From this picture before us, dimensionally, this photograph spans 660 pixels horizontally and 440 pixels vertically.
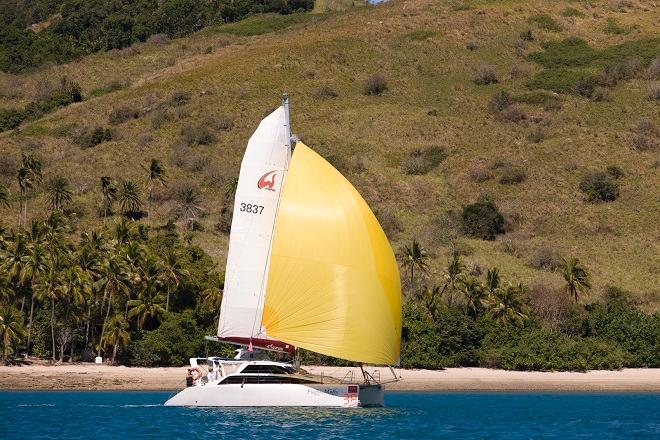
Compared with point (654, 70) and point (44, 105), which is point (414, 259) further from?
point (44, 105)

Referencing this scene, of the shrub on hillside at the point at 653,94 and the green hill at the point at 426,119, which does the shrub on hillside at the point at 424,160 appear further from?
the shrub on hillside at the point at 653,94

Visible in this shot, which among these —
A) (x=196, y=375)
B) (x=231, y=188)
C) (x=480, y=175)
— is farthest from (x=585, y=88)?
(x=196, y=375)

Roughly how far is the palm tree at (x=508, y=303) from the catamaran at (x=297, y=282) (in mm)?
34404

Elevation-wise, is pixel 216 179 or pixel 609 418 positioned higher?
pixel 216 179

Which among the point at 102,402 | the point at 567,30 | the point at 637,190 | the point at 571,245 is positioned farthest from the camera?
the point at 567,30

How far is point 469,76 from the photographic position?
16025cm

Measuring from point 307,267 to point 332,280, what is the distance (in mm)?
1157

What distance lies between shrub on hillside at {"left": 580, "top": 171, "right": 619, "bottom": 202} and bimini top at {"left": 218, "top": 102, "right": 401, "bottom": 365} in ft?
242

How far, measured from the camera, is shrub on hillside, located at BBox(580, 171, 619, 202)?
12025cm

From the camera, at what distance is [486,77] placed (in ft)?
516

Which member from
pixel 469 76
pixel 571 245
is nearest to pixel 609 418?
pixel 571 245

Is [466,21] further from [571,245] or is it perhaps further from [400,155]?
[571,245]

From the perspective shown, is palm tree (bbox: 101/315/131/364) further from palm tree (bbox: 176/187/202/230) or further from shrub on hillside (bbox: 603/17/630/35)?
shrub on hillside (bbox: 603/17/630/35)

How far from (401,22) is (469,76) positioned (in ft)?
73.6
